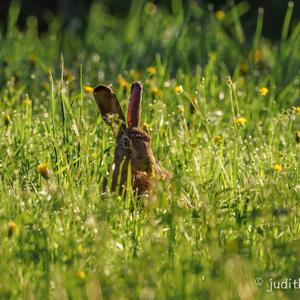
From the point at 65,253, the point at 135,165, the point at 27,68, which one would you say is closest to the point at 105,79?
the point at 27,68

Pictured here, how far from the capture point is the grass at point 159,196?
3271 millimetres

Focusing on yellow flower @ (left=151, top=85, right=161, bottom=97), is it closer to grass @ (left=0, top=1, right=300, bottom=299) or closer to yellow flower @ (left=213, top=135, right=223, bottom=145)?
grass @ (left=0, top=1, right=300, bottom=299)

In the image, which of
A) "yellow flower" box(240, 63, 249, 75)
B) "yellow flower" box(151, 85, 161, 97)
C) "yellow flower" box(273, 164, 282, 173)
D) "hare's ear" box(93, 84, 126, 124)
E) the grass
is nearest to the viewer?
the grass

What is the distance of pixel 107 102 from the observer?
4402 millimetres

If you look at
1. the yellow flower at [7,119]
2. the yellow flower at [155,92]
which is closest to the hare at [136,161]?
the yellow flower at [7,119]

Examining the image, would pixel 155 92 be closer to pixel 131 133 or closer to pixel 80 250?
pixel 131 133

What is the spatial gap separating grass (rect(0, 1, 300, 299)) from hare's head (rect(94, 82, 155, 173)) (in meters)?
0.12

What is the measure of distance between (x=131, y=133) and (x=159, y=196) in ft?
2.30

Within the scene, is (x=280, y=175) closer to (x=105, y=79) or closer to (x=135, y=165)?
(x=135, y=165)

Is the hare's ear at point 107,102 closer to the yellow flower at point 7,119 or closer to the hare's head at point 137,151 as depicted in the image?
the hare's head at point 137,151

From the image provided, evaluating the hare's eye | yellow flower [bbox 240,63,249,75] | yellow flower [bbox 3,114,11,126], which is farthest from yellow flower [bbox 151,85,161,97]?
the hare's eye

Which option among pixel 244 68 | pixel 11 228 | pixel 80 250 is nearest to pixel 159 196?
pixel 80 250

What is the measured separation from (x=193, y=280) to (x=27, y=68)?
353 centimetres

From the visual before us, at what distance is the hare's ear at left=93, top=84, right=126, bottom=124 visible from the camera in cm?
438
